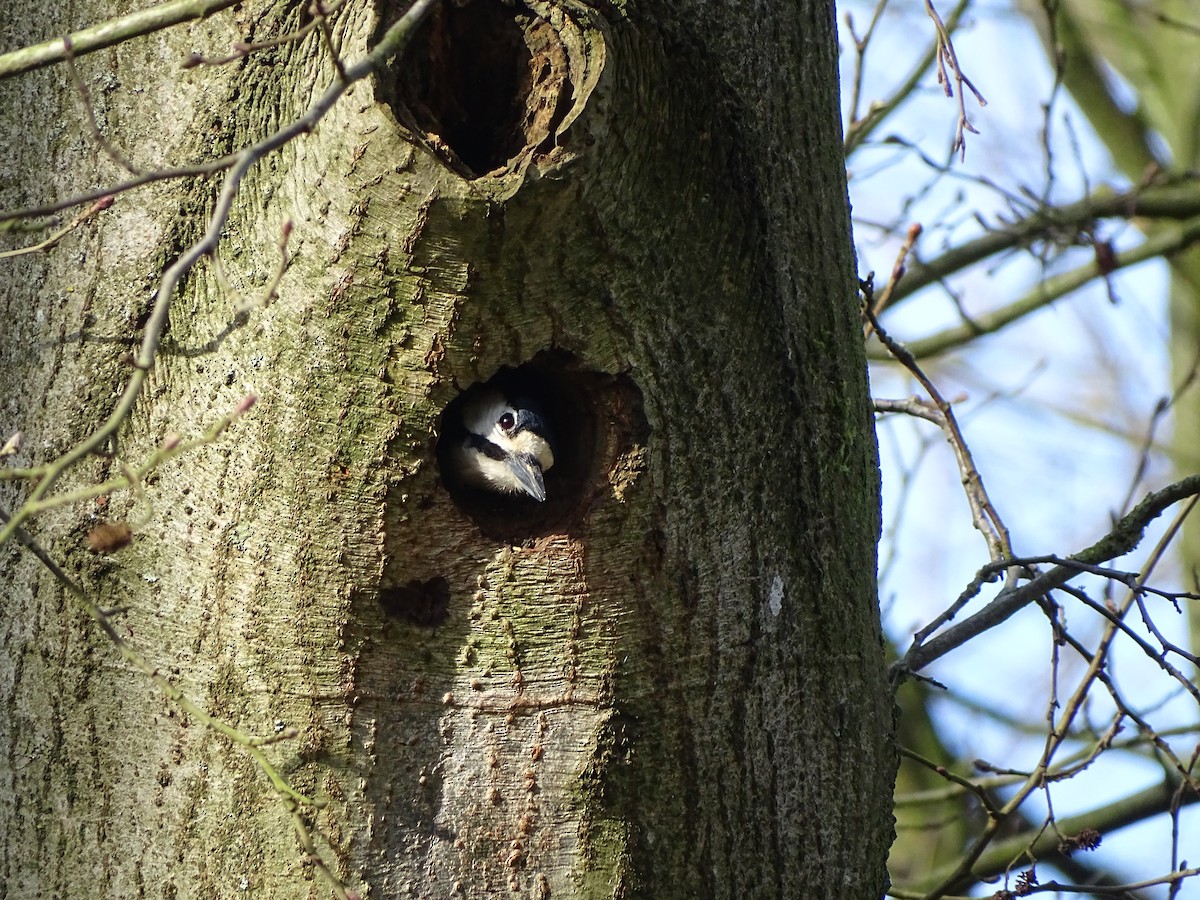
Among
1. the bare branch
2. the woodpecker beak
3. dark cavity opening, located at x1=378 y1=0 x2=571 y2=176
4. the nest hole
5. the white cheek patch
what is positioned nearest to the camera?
the bare branch

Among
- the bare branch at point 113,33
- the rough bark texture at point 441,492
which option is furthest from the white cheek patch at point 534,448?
the bare branch at point 113,33

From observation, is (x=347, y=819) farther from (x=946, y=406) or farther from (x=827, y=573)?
(x=946, y=406)

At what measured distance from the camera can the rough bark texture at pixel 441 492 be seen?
2.54 metres

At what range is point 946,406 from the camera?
388 cm

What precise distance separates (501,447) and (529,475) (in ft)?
1.23

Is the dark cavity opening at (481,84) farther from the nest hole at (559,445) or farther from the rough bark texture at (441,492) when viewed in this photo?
the nest hole at (559,445)

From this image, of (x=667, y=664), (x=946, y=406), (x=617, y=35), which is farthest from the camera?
(x=946, y=406)

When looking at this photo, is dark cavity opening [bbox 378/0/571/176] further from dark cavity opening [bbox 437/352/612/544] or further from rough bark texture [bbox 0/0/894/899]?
dark cavity opening [bbox 437/352/612/544]

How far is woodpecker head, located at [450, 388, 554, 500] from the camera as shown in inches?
137

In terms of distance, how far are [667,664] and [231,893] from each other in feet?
3.28

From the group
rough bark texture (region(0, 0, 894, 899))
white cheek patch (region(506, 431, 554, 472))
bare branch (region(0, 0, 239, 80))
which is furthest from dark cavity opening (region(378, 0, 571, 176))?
white cheek patch (region(506, 431, 554, 472))

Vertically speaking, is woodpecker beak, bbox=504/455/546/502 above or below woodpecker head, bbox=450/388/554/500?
below

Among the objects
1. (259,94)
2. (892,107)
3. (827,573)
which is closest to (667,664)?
(827,573)

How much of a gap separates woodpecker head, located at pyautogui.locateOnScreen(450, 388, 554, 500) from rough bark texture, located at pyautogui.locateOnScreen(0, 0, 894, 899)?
0.67 meters
